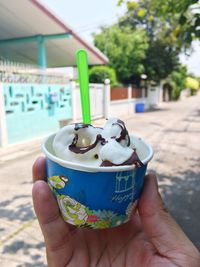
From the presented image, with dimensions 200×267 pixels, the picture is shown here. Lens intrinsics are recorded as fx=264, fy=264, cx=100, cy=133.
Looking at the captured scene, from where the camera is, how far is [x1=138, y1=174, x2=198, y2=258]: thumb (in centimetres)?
119

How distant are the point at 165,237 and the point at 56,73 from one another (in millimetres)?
8737

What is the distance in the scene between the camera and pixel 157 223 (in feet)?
4.05

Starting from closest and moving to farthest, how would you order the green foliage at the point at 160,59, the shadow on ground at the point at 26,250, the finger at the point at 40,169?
the finger at the point at 40,169 → the shadow on ground at the point at 26,250 → the green foliage at the point at 160,59

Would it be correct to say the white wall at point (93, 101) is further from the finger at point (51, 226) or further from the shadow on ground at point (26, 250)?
the finger at point (51, 226)

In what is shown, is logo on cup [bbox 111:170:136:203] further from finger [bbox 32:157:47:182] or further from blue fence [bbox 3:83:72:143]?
blue fence [bbox 3:83:72:143]

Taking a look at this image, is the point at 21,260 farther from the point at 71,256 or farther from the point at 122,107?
the point at 122,107

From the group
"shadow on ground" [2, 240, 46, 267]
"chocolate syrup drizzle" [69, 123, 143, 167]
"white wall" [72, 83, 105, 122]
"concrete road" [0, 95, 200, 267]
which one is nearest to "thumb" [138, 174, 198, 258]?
"chocolate syrup drizzle" [69, 123, 143, 167]

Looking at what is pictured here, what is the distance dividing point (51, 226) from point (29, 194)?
3060 mm

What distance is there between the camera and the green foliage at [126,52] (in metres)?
17.6

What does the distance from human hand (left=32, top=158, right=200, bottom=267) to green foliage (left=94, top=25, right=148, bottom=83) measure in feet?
55.9

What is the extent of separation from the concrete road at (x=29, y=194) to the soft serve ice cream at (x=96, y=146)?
1.06 metres

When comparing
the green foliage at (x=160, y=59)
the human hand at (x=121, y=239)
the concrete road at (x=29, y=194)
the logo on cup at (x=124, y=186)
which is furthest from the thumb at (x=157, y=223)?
the green foliage at (x=160, y=59)

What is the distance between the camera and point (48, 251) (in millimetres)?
1316

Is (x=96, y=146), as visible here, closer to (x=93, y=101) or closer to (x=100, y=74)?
(x=93, y=101)
